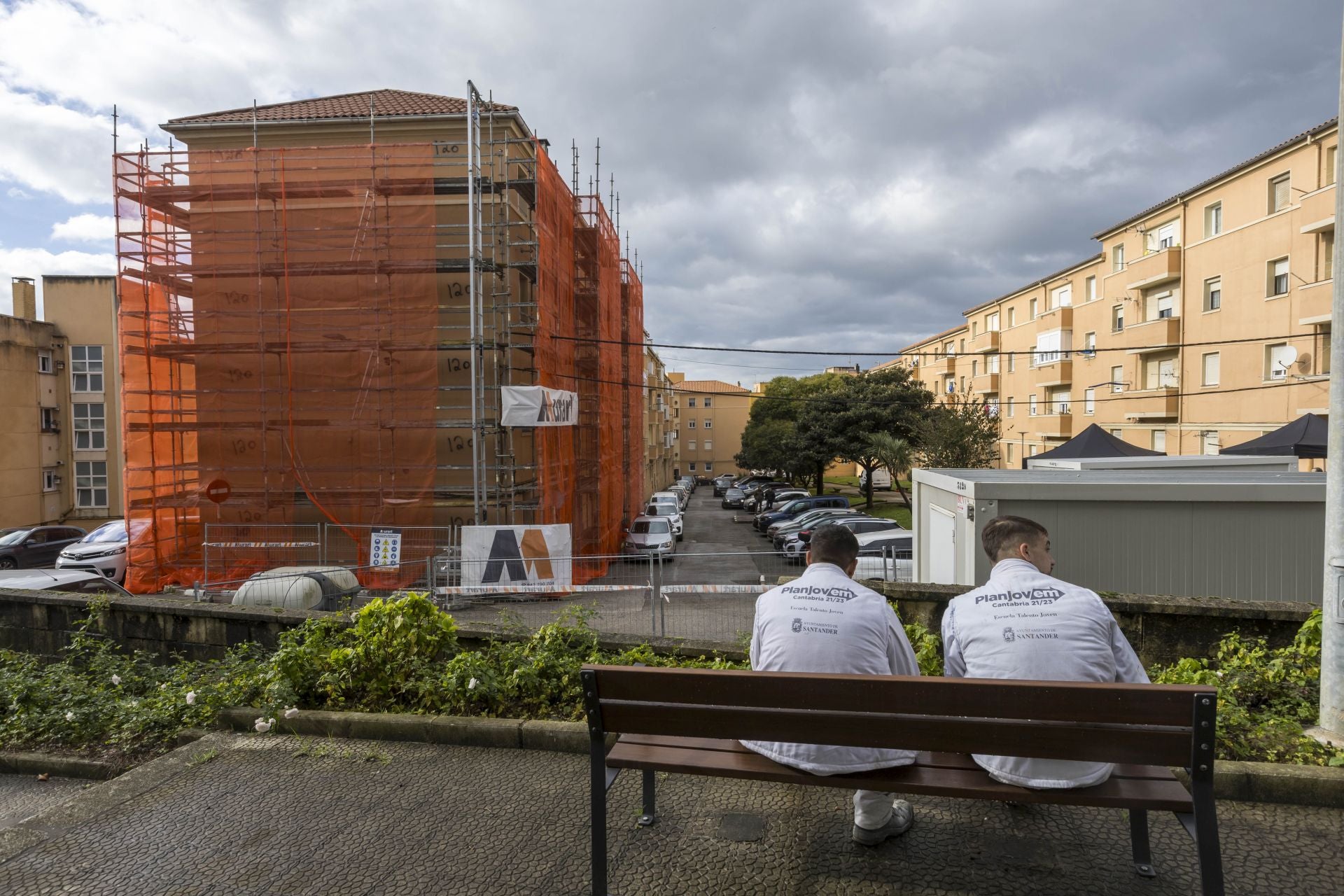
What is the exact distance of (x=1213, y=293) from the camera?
27031 millimetres

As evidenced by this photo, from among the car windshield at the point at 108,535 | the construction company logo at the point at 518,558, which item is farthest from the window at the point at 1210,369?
the car windshield at the point at 108,535

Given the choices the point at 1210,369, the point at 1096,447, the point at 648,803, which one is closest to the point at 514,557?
the point at 648,803

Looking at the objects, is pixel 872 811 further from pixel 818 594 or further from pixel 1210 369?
pixel 1210 369

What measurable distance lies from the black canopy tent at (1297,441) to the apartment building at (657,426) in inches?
956

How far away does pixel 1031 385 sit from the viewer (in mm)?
39125

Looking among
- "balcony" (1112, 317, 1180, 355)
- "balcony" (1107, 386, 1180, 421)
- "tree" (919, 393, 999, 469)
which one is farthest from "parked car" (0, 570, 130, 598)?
"balcony" (1107, 386, 1180, 421)

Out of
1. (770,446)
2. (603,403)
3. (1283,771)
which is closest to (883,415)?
(770,446)

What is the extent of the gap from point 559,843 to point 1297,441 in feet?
65.1

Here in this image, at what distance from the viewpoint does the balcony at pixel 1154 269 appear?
28.3 meters

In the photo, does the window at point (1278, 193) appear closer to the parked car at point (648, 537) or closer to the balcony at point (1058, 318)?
the balcony at point (1058, 318)

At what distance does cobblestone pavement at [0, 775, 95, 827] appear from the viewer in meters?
3.83

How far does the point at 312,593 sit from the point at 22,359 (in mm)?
27381

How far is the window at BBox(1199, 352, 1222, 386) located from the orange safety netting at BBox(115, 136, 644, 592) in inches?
955

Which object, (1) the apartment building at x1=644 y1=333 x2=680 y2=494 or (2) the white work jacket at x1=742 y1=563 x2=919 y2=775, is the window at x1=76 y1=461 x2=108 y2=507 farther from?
(2) the white work jacket at x1=742 y1=563 x2=919 y2=775
